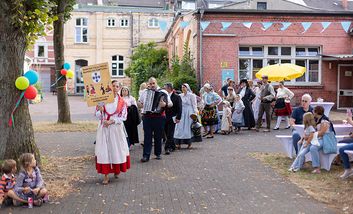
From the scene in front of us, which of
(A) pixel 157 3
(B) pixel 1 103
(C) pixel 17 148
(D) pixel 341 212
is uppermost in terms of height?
(A) pixel 157 3

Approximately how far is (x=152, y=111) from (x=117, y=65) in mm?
41899

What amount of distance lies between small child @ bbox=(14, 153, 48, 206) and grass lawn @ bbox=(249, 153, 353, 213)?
13.9 ft

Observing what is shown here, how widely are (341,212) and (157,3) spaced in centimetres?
5465

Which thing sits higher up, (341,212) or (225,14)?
(225,14)

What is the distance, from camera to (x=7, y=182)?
7.11 metres

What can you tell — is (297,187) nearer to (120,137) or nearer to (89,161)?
(120,137)

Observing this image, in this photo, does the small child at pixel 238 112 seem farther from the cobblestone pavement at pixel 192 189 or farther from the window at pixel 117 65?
the window at pixel 117 65

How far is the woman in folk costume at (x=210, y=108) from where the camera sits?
15164mm

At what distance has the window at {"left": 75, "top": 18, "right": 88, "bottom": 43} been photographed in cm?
5116

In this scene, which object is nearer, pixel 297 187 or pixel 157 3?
pixel 297 187

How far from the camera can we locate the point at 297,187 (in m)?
8.34

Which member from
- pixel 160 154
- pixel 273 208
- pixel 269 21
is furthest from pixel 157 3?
pixel 273 208

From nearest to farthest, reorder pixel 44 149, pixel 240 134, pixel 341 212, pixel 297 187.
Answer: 1. pixel 341 212
2. pixel 297 187
3. pixel 44 149
4. pixel 240 134

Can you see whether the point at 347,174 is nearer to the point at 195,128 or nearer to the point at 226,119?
the point at 195,128
